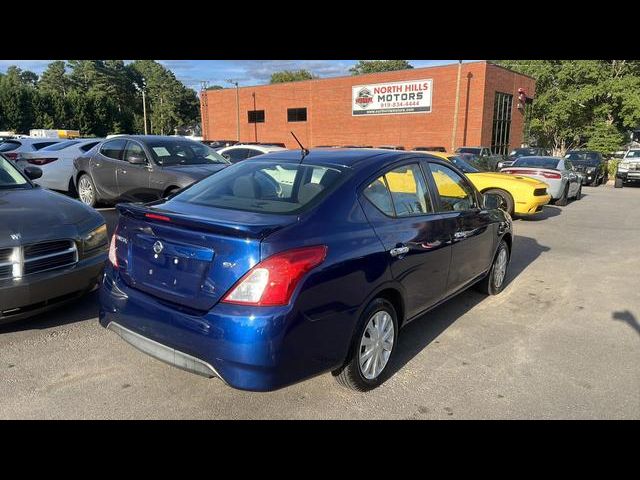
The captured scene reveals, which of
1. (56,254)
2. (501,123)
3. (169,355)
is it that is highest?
(501,123)

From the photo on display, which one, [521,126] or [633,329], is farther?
[521,126]

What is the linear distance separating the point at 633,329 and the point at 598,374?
132 cm

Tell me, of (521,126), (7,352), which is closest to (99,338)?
(7,352)

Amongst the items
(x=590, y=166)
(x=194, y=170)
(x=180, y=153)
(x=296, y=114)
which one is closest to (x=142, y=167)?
(x=180, y=153)

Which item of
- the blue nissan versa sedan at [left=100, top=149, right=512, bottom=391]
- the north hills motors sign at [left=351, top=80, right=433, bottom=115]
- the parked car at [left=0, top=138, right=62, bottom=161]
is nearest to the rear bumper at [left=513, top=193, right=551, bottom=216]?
the blue nissan versa sedan at [left=100, top=149, right=512, bottom=391]

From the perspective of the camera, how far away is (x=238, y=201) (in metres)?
3.37

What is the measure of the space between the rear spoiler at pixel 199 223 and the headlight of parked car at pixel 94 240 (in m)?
1.29

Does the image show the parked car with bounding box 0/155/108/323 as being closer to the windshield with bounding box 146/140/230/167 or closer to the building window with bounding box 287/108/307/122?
the windshield with bounding box 146/140/230/167

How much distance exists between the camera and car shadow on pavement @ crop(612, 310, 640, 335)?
4695mm

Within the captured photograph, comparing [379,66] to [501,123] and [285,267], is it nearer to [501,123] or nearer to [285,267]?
[501,123]

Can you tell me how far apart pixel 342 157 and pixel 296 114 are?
131ft

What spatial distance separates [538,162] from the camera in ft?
46.4

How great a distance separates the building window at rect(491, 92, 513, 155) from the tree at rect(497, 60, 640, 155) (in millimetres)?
3017

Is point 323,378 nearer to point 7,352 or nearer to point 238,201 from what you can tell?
point 238,201
